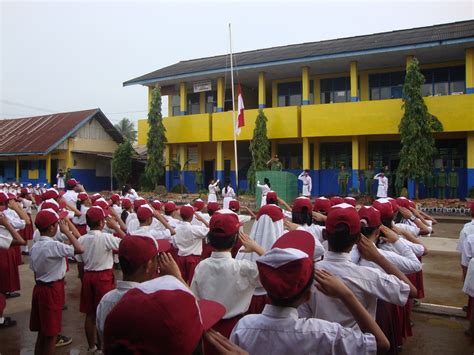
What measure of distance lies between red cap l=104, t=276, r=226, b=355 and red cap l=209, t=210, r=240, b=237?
1.83m

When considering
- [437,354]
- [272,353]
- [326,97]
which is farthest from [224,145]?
[272,353]

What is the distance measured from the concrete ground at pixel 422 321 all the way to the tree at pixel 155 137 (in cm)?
1452

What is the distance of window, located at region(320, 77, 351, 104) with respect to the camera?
70.0 ft

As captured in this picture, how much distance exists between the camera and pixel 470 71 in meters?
17.2

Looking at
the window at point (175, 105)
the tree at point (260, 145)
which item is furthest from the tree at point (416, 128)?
the window at point (175, 105)

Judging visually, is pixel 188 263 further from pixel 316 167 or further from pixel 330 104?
pixel 316 167

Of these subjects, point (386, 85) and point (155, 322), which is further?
point (386, 85)

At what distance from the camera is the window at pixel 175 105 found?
26047mm

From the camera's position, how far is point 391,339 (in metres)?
3.36

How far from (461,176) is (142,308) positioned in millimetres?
19574

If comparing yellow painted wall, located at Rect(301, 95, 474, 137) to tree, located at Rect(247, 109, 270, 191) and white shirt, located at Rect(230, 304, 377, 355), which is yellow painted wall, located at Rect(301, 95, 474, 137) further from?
white shirt, located at Rect(230, 304, 377, 355)

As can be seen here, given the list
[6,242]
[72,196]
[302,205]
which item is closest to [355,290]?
[302,205]

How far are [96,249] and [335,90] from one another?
19.2 m

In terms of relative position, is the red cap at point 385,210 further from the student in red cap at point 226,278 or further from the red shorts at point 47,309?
the red shorts at point 47,309
